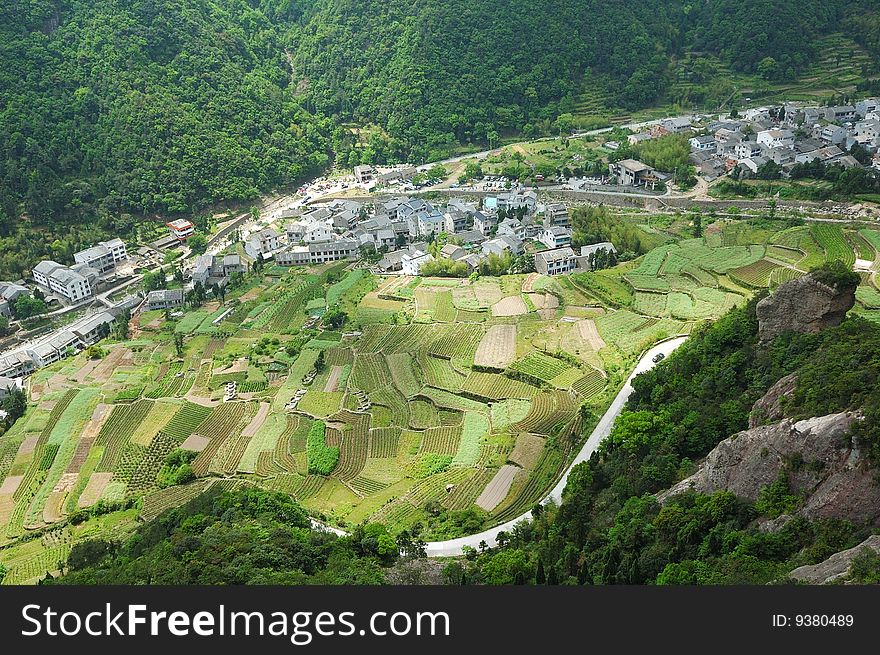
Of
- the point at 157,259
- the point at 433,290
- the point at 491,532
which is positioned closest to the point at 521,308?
the point at 433,290

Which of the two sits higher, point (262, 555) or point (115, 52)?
point (115, 52)

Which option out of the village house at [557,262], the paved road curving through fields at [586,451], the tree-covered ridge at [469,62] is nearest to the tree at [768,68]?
the tree-covered ridge at [469,62]

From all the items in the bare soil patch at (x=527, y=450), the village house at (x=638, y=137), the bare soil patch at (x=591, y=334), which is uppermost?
the village house at (x=638, y=137)

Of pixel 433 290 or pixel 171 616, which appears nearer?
pixel 171 616

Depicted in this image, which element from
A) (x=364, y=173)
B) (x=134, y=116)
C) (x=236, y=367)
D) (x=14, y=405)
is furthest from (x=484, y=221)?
(x=14, y=405)

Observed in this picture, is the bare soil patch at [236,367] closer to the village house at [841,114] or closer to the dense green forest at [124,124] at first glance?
the dense green forest at [124,124]

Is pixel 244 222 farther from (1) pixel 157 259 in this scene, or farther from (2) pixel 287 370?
(2) pixel 287 370

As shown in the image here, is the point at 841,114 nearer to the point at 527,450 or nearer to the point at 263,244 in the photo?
the point at 263,244
